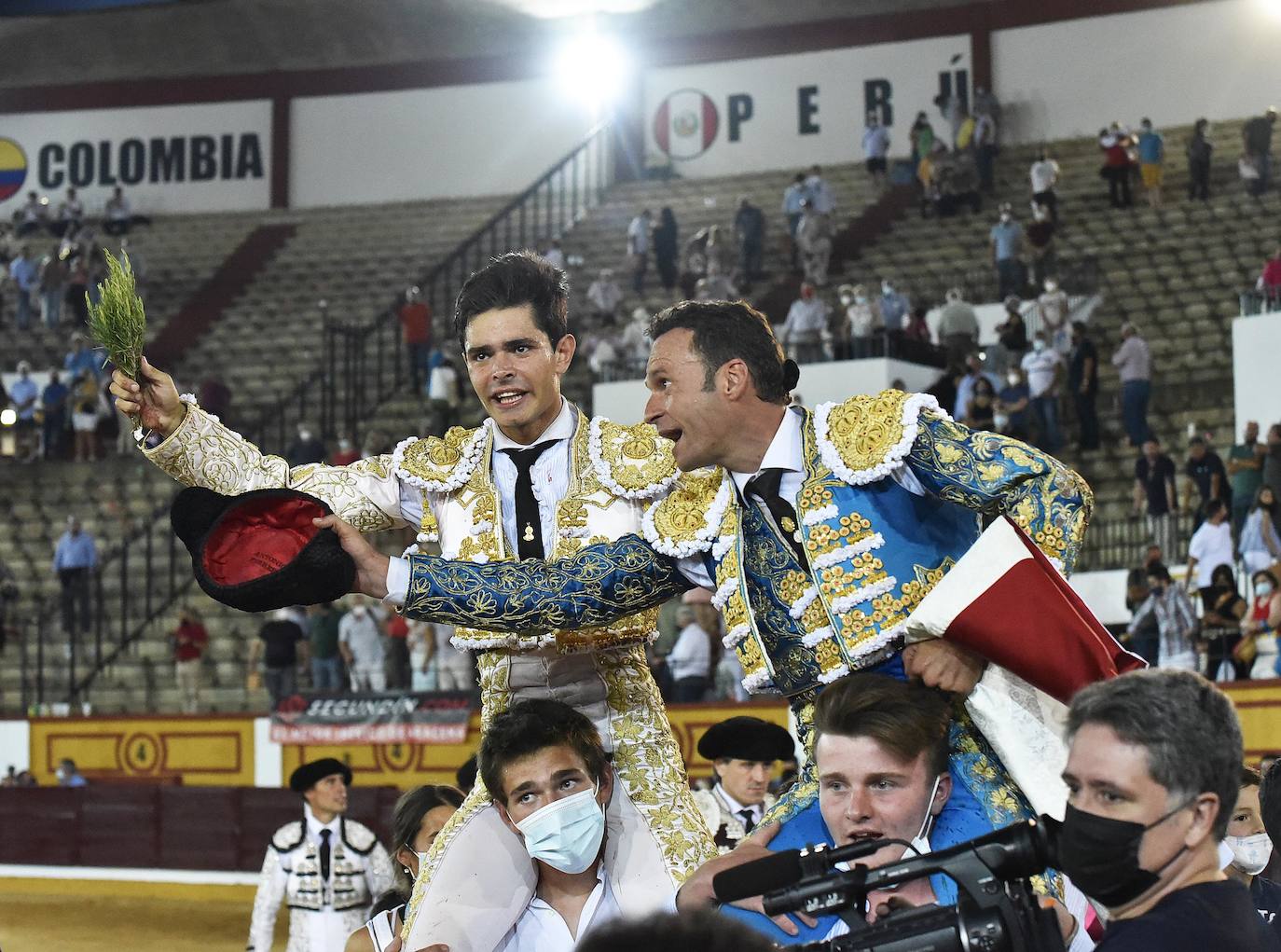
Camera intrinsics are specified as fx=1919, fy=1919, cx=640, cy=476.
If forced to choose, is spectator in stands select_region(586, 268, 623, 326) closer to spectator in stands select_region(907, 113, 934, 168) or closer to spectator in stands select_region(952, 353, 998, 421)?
spectator in stands select_region(907, 113, 934, 168)

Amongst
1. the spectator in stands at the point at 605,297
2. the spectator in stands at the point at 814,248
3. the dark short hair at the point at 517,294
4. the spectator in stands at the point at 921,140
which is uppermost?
the spectator in stands at the point at 921,140

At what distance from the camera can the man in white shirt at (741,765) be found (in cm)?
629

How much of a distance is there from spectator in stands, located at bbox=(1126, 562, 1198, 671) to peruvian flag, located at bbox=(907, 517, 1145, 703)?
802cm

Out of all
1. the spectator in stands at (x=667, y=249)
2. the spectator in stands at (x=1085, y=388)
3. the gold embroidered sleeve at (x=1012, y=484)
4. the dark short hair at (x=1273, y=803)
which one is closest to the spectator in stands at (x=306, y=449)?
the spectator in stands at (x=667, y=249)

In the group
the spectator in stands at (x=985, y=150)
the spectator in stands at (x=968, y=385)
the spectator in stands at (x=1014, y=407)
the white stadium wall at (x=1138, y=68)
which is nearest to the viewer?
the spectator in stands at (x=1014, y=407)

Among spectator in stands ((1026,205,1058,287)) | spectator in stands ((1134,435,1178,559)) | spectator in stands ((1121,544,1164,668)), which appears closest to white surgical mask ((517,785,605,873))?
spectator in stands ((1121,544,1164,668))

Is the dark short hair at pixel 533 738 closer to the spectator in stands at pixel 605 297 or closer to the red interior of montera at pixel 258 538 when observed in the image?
the red interior of montera at pixel 258 538

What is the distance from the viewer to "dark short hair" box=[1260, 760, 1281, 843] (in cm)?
314

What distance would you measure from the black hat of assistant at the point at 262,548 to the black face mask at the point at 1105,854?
144 cm

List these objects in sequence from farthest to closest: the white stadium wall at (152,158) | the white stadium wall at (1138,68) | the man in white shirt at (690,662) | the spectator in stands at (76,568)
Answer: the white stadium wall at (152,158), the white stadium wall at (1138,68), the spectator in stands at (76,568), the man in white shirt at (690,662)

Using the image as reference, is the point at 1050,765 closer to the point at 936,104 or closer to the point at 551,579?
the point at 551,579

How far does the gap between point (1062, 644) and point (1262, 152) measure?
55.1 feet

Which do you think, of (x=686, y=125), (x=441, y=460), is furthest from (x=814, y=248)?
(x=441, y=460)

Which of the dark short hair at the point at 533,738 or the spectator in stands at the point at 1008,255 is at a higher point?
the spectator in stands at the point at 1008,255
